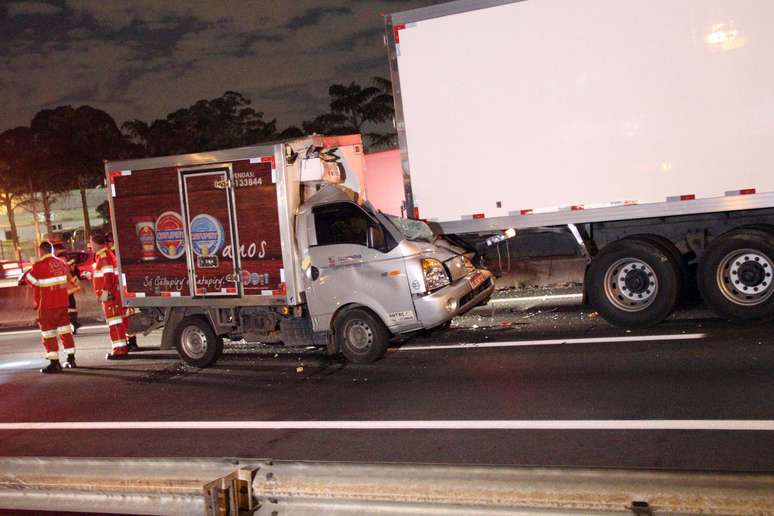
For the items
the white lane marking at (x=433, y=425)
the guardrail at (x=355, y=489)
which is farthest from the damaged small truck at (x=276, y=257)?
the guardrail at (x=355, y=489)

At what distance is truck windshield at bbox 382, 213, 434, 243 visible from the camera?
32.1ft

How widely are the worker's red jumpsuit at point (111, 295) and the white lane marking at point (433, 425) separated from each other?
3402mm

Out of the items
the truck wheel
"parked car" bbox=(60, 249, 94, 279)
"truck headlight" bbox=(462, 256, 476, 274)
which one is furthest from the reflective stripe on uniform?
"truck headlight" bbox=(462, 256, 476, 274)

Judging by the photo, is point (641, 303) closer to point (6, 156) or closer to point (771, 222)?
point (771, 222)

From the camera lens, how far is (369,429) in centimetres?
701

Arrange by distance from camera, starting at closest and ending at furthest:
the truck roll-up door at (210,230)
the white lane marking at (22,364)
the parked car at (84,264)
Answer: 1. the truck roll-up door at (210,230)
2. the white lane marking at (22,364)
3. the parked car at (84,264)

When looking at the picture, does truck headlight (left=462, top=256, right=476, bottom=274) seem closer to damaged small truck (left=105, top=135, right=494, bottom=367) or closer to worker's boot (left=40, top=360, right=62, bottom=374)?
damaged small truck (left=105, top=135, right=494, bottom=367)

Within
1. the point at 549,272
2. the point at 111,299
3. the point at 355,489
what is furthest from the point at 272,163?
the point at 355,489

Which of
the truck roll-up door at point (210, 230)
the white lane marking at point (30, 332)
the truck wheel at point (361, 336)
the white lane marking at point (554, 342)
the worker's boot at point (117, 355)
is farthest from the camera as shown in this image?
the white lane marking at point (30, 332)

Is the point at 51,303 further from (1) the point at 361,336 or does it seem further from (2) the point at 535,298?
(2) the point at 535,298

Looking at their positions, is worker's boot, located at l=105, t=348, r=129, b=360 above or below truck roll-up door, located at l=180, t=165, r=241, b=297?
below

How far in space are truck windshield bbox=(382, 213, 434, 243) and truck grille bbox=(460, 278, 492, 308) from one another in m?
0.85

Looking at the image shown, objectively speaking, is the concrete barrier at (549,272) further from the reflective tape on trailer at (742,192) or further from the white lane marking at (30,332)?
the white lane marking at (30,332)

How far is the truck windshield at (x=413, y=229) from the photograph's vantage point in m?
9.78
